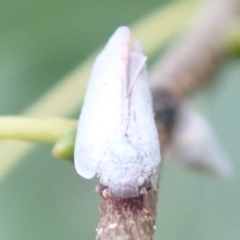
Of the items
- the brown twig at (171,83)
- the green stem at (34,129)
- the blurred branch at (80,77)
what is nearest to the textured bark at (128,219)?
the brown twig at (171,83)

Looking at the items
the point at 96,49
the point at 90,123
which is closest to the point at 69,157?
the point at 90,123

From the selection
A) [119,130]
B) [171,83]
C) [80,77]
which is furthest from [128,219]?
[80,77]

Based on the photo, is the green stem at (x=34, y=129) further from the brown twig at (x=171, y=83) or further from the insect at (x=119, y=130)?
the brown twig at (x=171, y=83)

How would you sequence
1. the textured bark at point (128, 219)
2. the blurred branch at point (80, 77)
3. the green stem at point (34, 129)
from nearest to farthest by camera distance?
the textured bark at point (128, 219)
the green stem at point (34, 129)
the blurred branch at point (80, 77)

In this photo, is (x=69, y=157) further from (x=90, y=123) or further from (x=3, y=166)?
(x=3, y=166)

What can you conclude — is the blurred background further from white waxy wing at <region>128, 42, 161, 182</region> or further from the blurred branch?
white waxy wing at <region>128, 42, 161, 182</region>

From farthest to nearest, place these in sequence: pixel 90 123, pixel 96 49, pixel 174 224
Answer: pixel 96 49 → pixel 174 224 → pixel 90 123

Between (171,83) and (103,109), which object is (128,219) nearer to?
(103,109)
